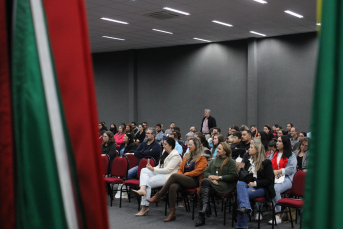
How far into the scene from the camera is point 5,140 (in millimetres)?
687

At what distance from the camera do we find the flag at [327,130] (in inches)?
20.1

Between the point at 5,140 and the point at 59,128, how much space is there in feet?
0.43

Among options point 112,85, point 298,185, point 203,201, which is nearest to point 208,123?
point 203,201

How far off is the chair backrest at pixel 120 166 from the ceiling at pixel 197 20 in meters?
4.67

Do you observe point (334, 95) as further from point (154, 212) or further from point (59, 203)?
point (154, 212)

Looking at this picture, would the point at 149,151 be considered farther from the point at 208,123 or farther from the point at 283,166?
the point at 208,123

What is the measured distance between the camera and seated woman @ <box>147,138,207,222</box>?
575 centimetres

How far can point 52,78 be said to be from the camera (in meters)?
0.65

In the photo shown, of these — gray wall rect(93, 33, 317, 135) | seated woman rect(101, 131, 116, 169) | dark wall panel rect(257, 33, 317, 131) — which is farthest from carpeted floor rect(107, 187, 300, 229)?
dark wall panel rect(257, 33, 317, 131)

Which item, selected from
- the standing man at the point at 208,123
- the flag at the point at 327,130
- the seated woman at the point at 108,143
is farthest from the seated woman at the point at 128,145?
the flag at the point at 327,130

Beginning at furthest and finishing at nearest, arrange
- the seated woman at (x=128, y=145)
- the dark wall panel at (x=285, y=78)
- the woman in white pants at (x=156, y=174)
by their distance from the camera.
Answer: the dark wall panel at (x=285, y=78), the seated woman at (x=128, y=145), the woman in white pants at (x=156, y=174)

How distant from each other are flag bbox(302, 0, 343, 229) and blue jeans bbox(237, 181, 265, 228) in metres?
4.68

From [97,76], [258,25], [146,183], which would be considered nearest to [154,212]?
[146,183]

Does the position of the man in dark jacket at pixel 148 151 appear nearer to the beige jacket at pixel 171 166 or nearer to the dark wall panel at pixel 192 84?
the beige jacket at pixel 171 166
